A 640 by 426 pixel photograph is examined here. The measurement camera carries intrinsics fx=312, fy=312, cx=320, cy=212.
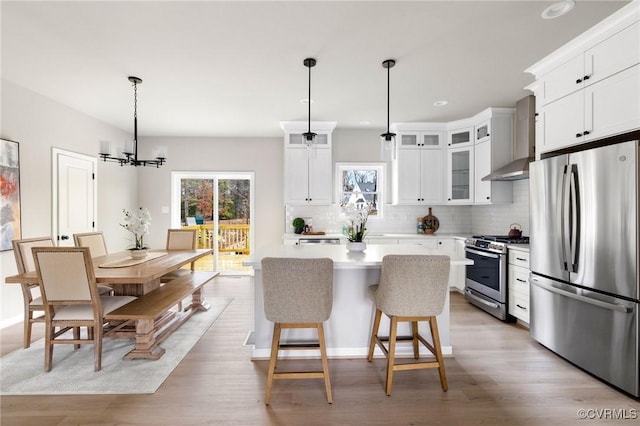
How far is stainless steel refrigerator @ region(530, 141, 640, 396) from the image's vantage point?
6.88 feet

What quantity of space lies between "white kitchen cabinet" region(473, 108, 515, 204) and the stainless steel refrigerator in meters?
1.53

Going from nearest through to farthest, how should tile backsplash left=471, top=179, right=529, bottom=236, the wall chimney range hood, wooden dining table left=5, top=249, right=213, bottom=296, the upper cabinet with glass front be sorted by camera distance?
1. wooden dining table left=5, top=249, right=213, bottom=296
2. the wall chimney range hood
3. tile backsplash left=471, top=179, right=529, bottom=236
4. the upper cabinet with glass front

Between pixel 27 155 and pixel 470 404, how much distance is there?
16.6 feet

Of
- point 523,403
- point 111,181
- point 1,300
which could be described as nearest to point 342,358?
point 523,403

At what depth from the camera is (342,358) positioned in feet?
8.82

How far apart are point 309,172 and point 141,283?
304cm

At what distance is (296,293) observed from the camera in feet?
6.75

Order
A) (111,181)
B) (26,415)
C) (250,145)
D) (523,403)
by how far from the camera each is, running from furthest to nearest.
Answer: (250,145), (111,181), (523,403), (26,415)

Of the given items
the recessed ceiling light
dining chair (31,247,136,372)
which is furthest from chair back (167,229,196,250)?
the recessed ceiling light

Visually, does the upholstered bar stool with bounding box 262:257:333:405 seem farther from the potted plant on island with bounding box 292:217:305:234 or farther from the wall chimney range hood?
the potted plant on island with bounding box 292:217:305:234

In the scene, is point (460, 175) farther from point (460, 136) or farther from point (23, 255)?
point (23, 255)

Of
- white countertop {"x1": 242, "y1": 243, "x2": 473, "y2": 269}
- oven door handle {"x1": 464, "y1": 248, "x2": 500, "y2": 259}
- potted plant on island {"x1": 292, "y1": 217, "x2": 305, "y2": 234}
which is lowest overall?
oven door handle {"x1": 464, "y1": 248, "x2": 500, "y2": 259}

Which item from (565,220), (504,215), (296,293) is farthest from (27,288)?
(504,215)

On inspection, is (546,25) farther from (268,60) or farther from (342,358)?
(342,358)
